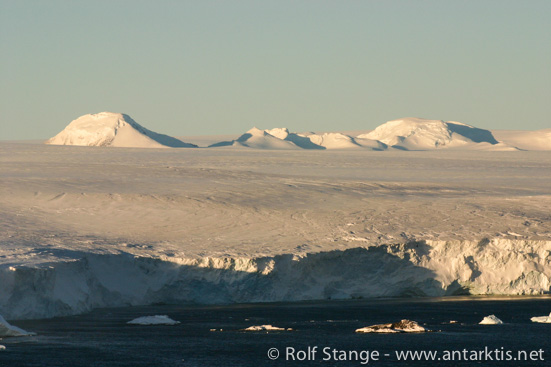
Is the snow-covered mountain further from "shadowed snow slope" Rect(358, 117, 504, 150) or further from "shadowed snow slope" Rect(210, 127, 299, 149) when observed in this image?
"shadowed snow slope" Rect(358, 117, 504, 150)

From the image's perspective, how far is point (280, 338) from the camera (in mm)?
27938

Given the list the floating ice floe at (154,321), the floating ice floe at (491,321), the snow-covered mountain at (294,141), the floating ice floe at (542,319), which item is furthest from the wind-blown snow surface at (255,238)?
the snow-covered mountain at (294,141)

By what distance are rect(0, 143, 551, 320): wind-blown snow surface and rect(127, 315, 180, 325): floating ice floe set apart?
4112 mm

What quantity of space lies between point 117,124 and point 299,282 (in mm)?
75903

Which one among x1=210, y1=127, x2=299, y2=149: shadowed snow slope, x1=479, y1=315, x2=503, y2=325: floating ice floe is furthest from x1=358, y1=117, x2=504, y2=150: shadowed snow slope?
x1=479, y1=315, x2=503, y2=325: floating ice floe

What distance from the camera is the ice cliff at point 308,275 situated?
38.1 meters

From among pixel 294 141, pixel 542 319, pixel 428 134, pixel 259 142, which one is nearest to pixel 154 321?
pixel 542 319

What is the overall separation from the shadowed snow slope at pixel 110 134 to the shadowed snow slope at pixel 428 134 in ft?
157

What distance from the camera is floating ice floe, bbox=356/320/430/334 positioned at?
29188mm

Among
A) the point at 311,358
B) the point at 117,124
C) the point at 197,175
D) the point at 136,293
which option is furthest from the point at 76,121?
the point at 311,358

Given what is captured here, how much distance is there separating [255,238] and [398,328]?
580 inches

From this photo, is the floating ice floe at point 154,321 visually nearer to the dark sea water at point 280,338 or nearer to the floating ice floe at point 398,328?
the dark sea water at point 280,338

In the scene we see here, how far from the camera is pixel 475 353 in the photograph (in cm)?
2488

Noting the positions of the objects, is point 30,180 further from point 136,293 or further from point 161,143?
point 161,143
